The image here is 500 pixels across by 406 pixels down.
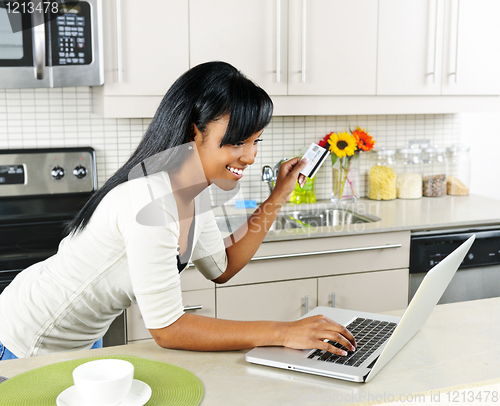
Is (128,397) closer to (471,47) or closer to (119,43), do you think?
(119,43)

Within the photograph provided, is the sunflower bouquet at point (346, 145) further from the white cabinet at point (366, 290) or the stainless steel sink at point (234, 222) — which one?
the white cabinet at point (366, 290)

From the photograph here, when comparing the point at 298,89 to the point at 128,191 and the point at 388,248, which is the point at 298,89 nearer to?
the point at 388,248

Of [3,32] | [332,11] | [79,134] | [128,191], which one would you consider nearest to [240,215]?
[79,134]

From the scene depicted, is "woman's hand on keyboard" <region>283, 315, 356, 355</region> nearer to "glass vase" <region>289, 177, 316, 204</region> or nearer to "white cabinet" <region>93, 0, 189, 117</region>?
"white cabinet" <region>93, 0, 189, 117</region>

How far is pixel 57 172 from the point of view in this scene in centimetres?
242

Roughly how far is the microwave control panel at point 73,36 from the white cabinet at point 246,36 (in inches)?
16.5

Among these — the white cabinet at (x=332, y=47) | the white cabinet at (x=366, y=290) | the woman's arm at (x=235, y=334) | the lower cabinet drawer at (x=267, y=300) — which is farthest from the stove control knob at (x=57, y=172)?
the woman's arm at (x=235, y=334)

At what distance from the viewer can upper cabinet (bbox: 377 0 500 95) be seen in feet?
8.36

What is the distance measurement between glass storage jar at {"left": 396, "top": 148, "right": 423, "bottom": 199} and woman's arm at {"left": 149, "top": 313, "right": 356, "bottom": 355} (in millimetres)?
1956

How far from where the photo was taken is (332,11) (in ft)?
7.99

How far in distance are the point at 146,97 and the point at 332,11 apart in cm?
93

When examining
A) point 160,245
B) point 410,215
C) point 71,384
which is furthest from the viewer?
point 410,215

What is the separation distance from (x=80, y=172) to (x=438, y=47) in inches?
71.3

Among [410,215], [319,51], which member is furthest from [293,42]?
[410,215]
